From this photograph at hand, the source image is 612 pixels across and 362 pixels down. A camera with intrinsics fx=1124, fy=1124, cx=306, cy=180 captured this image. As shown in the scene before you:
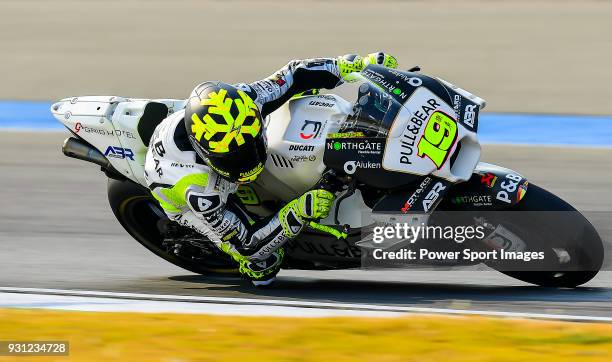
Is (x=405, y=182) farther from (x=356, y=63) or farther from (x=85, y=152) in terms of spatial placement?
(x=85, y=152)

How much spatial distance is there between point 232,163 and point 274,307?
2.82ft

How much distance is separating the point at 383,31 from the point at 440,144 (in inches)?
416

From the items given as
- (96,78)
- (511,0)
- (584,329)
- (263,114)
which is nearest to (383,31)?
(511,0)

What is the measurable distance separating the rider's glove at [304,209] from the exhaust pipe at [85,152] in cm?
140

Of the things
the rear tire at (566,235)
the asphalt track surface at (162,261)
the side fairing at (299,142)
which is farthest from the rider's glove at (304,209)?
the rear tire at (566,235)

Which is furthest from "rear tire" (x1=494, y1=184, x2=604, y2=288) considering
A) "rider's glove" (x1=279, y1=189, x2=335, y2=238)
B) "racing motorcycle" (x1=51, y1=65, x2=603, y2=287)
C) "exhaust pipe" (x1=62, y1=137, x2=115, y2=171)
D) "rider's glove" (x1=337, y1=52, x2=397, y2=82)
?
"exhaust pipe" (x1=62, y1=137, x2=115, y2=171)

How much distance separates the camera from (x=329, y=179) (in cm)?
645

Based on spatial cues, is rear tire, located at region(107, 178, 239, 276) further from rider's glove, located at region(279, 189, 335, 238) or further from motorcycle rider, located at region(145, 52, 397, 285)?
rider's glove, located at region(279, 189, 335, 238)

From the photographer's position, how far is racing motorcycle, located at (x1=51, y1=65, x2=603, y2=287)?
6328 millimetres

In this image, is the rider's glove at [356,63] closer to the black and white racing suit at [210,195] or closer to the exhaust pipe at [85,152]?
the black and white racing suit at [210,195]

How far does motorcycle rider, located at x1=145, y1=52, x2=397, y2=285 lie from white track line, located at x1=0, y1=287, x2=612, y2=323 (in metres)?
0.34

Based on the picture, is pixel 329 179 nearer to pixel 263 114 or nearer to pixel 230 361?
pixel 263 114

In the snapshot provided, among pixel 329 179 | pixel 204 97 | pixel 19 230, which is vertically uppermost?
pixel 204 97

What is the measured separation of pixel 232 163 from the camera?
20.4 ft
